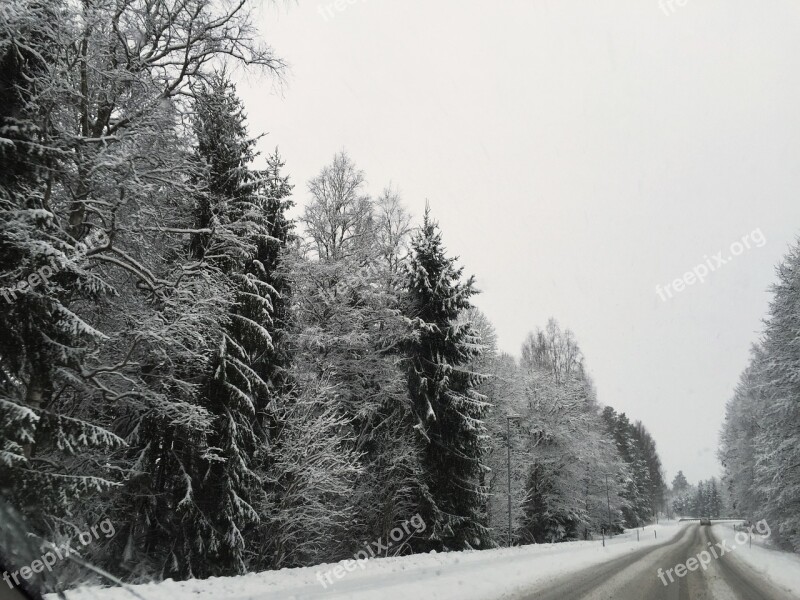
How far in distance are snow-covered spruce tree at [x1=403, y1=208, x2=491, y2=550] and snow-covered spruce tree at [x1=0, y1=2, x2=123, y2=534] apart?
487 inches

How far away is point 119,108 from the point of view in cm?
1045

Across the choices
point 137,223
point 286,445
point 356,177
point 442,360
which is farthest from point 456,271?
point 137,223

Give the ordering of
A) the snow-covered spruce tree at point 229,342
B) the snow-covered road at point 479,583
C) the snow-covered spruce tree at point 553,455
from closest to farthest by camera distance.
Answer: the snow-covered road at point 479,583 → the snow-covered spruce tree at point 229,342 → the snow-covered spruce tree at point 553,455

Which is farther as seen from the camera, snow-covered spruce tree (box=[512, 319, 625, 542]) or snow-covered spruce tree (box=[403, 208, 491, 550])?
snow-covered spruce tree (box=[512, 319, 625, 542])

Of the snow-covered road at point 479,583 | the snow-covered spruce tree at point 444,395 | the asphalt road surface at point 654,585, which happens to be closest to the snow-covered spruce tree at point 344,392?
the snow-covered spruce tree at point 444,395

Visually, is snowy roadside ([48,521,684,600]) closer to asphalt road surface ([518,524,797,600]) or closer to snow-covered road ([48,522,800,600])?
snow-covered road ([48,522,800,600])

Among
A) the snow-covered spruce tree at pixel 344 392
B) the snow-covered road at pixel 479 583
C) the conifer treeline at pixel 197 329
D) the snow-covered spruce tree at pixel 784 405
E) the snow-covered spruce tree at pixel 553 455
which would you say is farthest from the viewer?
the snow-covered spruce tree at pixel 553 455

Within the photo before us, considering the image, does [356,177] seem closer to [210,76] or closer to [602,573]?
[210,76]

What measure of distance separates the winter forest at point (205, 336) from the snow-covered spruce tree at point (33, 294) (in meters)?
0.04

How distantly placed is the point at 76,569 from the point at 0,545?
1.57 metres

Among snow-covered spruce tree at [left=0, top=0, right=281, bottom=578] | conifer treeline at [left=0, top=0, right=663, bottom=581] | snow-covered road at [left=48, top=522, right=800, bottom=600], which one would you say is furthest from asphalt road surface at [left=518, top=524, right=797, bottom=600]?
snow-covered spruce tree at [left=0, top=0, right=281, bottom=578]

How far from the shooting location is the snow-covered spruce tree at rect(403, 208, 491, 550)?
18906 mm

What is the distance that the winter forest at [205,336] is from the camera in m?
8.04

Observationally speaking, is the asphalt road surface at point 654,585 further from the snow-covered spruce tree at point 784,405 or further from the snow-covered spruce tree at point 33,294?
the snow-covered spruce tree at point 33,294
